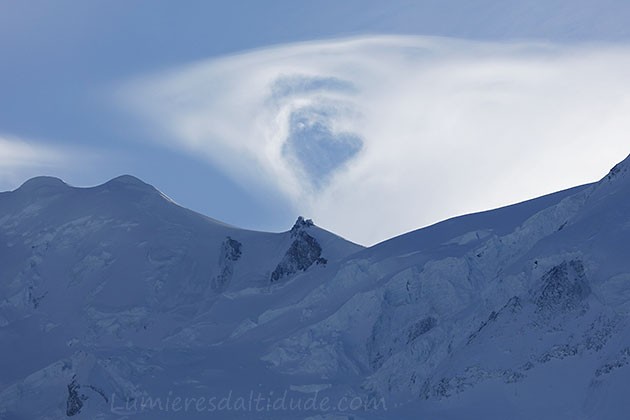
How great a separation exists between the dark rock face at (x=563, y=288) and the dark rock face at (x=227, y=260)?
52421 mm

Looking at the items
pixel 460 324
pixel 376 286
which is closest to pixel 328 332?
pixel 376 286

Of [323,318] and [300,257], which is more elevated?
[300,257]

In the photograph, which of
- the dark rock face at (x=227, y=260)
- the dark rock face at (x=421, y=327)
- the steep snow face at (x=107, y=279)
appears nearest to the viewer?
the dark rock face at (x=421, y=327)

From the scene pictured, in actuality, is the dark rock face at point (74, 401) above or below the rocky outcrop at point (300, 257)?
below

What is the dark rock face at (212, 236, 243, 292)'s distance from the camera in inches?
5522

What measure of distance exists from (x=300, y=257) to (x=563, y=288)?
4601cm

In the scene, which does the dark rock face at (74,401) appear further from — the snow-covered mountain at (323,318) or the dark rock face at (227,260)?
the dark rock face at (227,260)

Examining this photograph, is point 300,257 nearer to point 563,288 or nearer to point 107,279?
point 107,279

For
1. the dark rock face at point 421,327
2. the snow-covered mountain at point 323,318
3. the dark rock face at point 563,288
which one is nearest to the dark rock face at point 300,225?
the snow-covered mountain at point 323,318

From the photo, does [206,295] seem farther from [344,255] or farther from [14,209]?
[14,209]

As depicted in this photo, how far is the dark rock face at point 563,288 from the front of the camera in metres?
97.4

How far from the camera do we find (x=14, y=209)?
16862 centimetres

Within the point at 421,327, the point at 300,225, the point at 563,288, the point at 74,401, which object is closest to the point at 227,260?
the point at 300,225

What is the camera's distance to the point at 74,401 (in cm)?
11050
